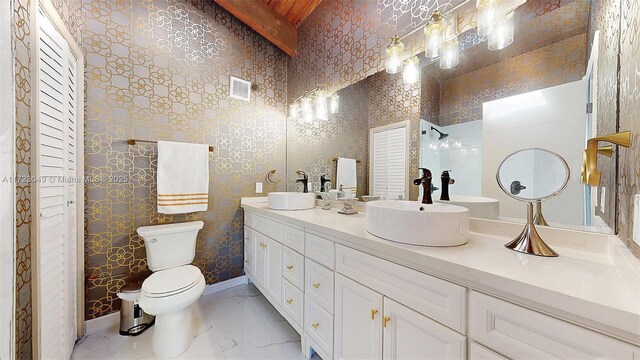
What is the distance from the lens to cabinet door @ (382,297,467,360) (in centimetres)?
72

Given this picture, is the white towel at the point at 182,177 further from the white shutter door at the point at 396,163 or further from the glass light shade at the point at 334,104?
the white shutter door at the point at 396,163

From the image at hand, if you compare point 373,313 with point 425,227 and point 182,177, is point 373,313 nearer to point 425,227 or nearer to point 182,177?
point 425,227

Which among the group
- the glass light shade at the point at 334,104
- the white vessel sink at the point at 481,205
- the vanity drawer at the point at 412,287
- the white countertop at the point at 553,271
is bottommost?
the vanity drawer at the point at 412,287

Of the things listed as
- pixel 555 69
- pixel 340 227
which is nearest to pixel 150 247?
pixel 340 227

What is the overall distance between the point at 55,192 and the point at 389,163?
1.86 m

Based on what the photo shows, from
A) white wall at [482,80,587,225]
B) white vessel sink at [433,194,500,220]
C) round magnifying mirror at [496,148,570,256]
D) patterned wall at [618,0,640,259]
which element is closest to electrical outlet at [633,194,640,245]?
patterned wall at [618,0,640,259]

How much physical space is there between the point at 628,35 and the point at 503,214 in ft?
2.29

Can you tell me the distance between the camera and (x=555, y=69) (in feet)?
3.13

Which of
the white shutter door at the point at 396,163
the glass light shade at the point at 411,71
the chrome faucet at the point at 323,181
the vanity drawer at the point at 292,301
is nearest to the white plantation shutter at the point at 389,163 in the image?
the white shutter door at the point at 396,163

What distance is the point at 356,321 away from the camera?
1.05 meters

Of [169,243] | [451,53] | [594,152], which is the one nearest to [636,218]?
[594,152]

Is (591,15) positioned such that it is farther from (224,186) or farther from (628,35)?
(224,186)

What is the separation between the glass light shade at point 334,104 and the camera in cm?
199

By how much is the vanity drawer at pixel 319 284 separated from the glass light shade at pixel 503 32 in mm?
1364
